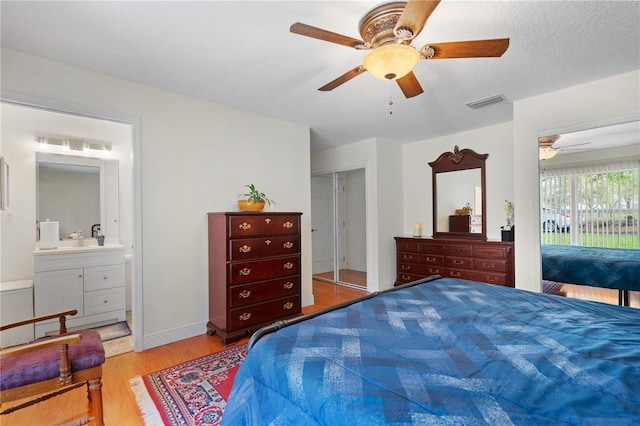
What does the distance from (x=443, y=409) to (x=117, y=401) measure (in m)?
2.23

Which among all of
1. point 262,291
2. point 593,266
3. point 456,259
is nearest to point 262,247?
point 262,291

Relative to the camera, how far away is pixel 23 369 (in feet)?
4.82

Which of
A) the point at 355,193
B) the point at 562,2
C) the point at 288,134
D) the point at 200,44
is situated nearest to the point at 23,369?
the point at 200,44

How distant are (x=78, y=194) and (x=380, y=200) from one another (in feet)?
13.7

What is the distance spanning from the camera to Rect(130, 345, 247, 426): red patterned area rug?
182 centimetres

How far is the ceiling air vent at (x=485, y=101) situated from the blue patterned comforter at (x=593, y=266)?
1.67 m

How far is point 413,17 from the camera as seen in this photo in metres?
1.42

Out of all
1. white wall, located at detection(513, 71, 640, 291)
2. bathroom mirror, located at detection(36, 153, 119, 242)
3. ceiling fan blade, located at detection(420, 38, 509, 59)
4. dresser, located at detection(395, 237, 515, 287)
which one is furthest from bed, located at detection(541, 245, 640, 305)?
bathroom mirror, located at detection(36, 153, 119, 242)

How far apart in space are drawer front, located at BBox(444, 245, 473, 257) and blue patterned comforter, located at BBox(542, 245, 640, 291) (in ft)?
3.11

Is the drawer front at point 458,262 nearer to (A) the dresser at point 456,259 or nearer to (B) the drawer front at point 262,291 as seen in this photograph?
(A) the dresser at point 456,259

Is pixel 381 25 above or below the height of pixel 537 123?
above

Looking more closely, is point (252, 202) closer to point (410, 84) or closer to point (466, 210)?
point (410, 84)

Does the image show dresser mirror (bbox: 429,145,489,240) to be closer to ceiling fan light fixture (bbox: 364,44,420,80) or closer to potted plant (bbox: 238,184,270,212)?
potted plant (bbox: 238,184,270,212)

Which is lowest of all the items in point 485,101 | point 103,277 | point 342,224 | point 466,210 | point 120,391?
point 120,391
